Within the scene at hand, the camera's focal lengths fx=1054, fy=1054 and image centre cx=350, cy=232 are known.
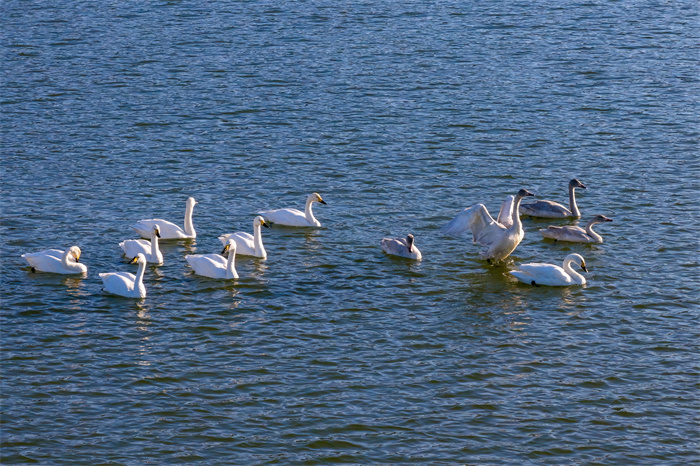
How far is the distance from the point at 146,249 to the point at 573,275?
8.06 m

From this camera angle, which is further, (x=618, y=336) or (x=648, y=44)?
(x=648, y=44)

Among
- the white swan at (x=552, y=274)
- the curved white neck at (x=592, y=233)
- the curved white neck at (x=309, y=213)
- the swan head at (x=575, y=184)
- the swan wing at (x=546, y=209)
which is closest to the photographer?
the white swan at (x=552, y=274)

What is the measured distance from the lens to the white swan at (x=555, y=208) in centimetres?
2253

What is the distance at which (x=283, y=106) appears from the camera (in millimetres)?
28703

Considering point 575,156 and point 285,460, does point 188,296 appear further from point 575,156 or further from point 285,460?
point 575,156

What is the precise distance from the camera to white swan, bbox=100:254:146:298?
1845 centimetres

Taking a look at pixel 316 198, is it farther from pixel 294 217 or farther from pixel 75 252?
pixel 75 252

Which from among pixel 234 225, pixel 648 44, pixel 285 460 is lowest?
pixel 285 460

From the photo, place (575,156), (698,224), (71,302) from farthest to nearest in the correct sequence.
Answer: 1. (575,156)
2. (698,224)
3. (71,302)

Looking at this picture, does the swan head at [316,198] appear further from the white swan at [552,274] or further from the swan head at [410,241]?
the white swan at [552,274]

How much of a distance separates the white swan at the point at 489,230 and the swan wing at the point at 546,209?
65.3 inches

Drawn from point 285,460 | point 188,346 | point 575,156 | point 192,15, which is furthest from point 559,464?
point 192,15

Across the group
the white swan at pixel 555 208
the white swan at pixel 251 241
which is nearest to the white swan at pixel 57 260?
the white swan at pixel 251 241

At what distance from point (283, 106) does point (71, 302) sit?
11.6m
